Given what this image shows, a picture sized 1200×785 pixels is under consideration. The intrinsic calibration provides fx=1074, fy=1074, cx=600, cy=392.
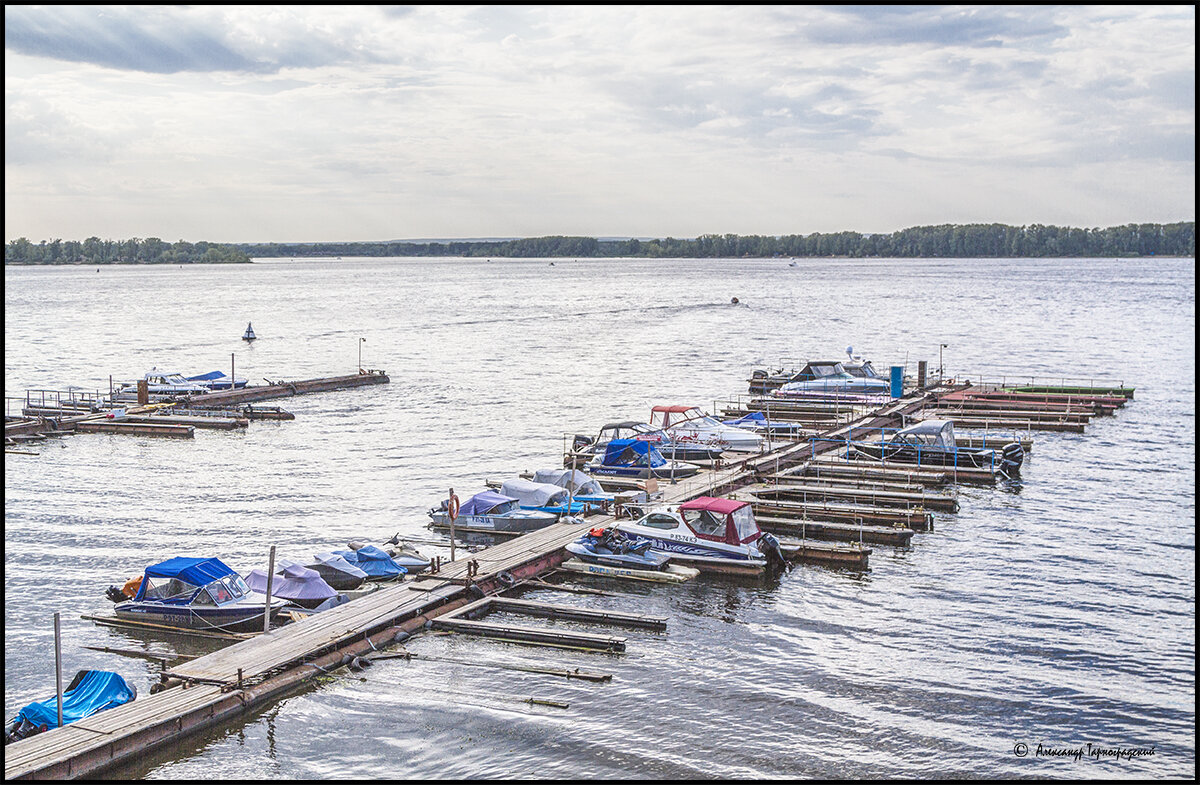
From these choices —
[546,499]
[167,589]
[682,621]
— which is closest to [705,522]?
[682,621]

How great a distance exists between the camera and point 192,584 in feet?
88.0

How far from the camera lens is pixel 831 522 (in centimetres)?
3684

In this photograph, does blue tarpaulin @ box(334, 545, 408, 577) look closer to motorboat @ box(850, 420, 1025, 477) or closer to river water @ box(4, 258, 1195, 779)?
river water @ box(4, 258, 1195, 779)

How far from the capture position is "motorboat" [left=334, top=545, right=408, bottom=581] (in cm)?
3055

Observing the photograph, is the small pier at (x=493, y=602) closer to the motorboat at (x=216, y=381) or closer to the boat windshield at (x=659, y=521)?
the boat windshield at (x=659, y=521)

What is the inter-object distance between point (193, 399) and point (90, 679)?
48.5 metres

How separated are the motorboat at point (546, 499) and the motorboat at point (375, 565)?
7349mm

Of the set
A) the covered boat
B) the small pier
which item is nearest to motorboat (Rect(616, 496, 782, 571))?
the small pier

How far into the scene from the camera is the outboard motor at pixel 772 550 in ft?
108

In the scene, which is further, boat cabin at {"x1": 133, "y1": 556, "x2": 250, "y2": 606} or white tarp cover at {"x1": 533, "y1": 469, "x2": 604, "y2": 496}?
white tarp cover at {"x1": 533, "y1": 469, "x2": 604, "y2": 496}

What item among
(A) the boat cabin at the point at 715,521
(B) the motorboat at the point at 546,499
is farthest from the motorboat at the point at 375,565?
(A) the boat cabin at the point at 715,521

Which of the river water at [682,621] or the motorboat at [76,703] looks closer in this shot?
the motorboat at [76,703]

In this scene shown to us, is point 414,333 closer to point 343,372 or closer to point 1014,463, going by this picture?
point 343,372

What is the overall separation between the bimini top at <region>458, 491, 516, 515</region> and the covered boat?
8705 mm
